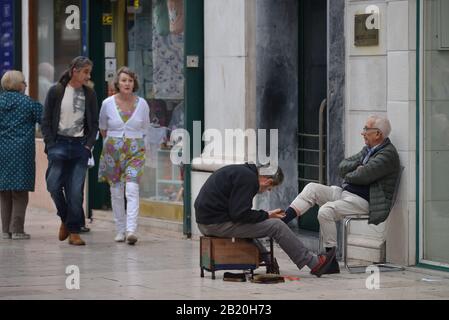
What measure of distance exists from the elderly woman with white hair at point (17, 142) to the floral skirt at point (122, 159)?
3.07 feet

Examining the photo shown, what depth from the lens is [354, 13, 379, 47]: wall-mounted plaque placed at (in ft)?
40.0

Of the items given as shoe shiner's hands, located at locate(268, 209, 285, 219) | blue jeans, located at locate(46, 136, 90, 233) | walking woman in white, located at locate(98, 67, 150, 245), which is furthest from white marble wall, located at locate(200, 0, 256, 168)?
shoe shiner's hands, located at locate(268, 209, 285, 219)

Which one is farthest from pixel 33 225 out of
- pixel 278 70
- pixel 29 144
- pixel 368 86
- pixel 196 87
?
pixel 368 86

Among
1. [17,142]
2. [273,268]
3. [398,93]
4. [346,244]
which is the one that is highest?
[398,93]

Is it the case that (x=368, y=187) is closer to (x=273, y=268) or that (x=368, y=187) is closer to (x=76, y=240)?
(x=273, y=268)

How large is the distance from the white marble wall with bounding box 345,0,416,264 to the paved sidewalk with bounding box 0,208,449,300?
1.24 ft

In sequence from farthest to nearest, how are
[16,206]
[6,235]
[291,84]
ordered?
[6,235], [16,206], [291,84]

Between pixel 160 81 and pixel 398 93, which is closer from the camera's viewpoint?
pixel 398 93

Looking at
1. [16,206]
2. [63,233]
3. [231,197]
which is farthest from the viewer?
[16,206]

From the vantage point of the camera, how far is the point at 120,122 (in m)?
13.9

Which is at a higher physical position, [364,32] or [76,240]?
[364,32]

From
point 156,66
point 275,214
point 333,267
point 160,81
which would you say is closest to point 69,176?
point 160,81

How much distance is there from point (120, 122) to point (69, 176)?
76 centimetres

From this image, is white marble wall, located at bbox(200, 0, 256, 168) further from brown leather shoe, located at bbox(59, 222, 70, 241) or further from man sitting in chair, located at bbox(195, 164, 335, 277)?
man sitting in chair, located at bbox(195, 164, 335, 277)
